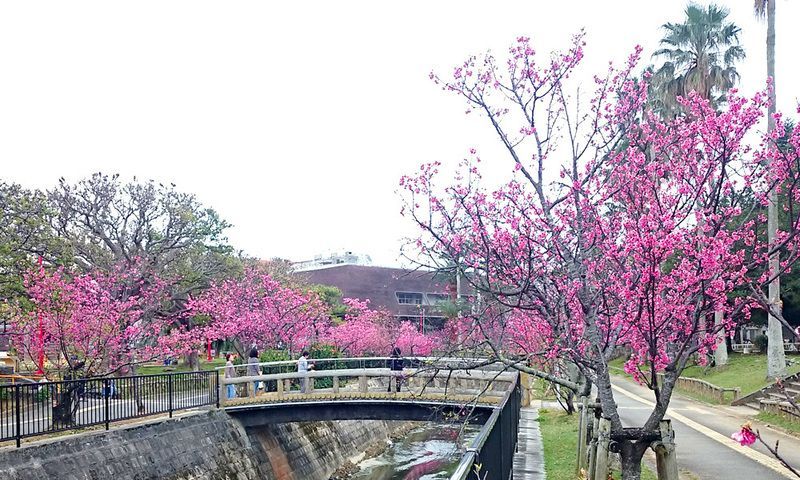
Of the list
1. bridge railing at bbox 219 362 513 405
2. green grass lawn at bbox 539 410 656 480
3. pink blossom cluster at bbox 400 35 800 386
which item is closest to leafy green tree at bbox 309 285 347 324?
green grass lawn at bbox 539 410 656 480

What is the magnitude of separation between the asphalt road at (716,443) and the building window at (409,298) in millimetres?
45582

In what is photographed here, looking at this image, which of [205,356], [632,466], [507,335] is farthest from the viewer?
[205,356]

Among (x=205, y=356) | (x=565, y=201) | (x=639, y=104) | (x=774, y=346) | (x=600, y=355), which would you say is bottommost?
(x=205, y=356)

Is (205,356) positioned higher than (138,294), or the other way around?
(138,294)

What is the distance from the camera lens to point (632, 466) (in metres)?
9.42

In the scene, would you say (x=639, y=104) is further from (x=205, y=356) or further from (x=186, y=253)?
(x=205, y=356)

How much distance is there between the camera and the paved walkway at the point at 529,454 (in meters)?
13.1

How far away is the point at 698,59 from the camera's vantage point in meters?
29.9

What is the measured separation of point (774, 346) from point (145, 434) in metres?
22.0

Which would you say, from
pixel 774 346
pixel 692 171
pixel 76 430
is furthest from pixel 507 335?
pixel 692 171

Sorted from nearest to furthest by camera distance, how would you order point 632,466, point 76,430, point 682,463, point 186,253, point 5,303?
point 632,466, point 682,463, point 76,430, point 5,303, point 186,253

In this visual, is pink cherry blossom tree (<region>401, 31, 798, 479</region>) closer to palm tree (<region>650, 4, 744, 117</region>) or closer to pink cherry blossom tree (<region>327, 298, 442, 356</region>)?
palm tree (<region>650, 4, 744, 117</region>)

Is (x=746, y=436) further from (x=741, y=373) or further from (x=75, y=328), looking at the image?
(x=741, y=373)

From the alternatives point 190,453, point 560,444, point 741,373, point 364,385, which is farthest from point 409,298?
point 560,444
